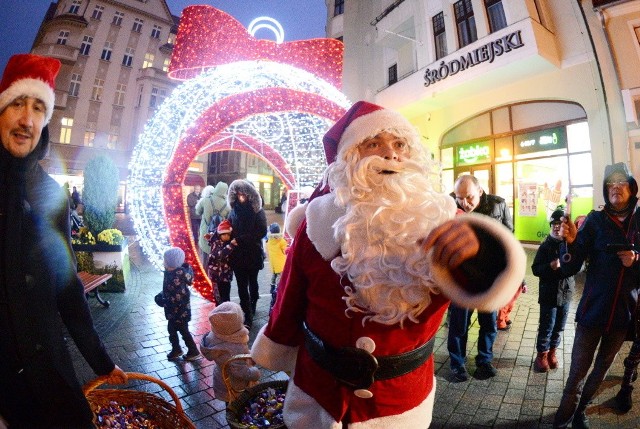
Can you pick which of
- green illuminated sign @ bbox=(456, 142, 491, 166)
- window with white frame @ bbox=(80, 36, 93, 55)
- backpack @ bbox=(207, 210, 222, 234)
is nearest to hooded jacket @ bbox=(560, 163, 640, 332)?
backpack @ bbox=(207, 210, 222, 234)

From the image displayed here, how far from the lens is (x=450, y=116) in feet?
41.0

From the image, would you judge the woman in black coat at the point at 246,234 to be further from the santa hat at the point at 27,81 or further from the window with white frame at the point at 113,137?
the window with white frame at the point at 113,137

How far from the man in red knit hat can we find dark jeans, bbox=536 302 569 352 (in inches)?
157

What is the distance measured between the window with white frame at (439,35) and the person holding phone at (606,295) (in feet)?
36.5

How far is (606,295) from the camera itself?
102 inches

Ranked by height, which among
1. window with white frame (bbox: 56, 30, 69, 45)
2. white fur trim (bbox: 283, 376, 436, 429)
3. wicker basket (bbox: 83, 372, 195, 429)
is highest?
window with white frame (bbox: 56, 30, 69, 45)

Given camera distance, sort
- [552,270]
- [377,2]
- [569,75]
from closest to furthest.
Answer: [552,270], [569,75], [377,2]

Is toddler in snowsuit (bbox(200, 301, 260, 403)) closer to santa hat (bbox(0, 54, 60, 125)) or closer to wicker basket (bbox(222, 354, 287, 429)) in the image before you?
wicker basket (bbox(222, 354, 287, 429))

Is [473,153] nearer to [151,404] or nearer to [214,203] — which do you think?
[214,203]

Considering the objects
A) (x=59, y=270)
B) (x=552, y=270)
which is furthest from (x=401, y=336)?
(x=552, y=270)

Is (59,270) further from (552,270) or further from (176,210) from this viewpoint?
(176,210)

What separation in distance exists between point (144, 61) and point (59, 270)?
4217cm

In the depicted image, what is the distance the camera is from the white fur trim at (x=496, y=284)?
3.57 ft

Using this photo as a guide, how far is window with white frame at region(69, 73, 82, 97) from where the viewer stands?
33.1m
